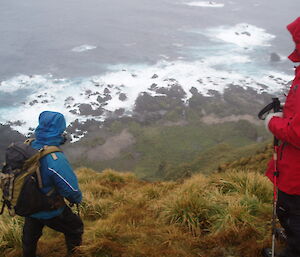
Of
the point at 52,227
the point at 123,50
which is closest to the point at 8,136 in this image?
the point at 123,50

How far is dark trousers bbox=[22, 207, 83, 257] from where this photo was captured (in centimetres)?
402

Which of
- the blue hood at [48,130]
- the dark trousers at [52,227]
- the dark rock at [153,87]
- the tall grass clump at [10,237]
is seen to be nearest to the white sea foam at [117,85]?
the dark rock at [153,87]

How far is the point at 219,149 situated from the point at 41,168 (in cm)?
2991

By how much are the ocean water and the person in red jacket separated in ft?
141

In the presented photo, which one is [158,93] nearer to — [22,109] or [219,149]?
[22,109]

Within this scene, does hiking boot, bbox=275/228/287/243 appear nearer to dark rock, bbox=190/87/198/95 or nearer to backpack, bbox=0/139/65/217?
backpack, bbox=0/139/65/217

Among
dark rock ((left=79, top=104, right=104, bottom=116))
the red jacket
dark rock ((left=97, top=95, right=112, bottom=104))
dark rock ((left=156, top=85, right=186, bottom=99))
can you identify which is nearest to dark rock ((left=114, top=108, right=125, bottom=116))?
dark rock ((left=79, top=104, right=104, bottom=116))

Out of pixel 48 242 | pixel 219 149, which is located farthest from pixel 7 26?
pixel 48 242

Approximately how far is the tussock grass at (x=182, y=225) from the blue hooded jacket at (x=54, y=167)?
0.99m

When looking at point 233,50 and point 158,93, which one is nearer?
point 158,93

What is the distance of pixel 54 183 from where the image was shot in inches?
147

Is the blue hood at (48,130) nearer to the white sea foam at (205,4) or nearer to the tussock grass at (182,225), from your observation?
the tussock grass at (182,225)

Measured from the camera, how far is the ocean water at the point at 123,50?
5409 centimetres

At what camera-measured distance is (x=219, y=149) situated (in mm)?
32500
